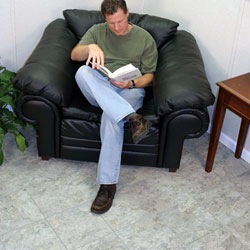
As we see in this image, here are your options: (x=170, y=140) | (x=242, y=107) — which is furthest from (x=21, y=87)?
(x=242, y=107)

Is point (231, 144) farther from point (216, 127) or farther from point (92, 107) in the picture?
point (92, 107)

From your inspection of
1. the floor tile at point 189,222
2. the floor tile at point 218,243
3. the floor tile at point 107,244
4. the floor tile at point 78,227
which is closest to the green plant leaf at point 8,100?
the floor tile at point 78,227

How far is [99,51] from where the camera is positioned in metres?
2.63

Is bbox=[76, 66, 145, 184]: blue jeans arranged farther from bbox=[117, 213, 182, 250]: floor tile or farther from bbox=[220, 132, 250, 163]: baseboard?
bbox=[220, 132, 250, 163]: baseboard

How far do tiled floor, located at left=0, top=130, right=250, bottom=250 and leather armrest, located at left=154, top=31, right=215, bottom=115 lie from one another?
54cm

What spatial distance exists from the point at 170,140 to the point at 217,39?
2.80 feet

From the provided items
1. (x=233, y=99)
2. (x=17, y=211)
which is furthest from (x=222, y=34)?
(x=17, y=211)

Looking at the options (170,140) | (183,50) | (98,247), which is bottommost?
(98,247)

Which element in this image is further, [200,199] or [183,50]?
[183,50]

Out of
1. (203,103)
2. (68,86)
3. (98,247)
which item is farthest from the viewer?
(68,86)

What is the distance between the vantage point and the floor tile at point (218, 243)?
2334mm

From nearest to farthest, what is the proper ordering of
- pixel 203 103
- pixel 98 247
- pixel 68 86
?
pixel 98 247 → pixel 203 103 → pixel 68 86

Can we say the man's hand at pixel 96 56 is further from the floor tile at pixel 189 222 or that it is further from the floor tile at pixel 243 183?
the floor tile at pixel 243 183

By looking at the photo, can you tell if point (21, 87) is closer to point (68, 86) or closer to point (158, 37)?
point (68, 86)
